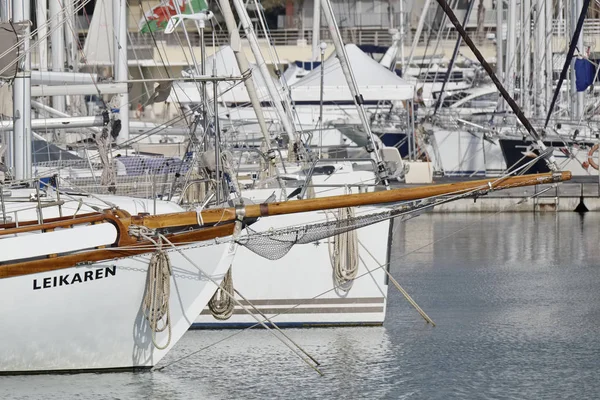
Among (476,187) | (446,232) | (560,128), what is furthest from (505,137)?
(476,187)

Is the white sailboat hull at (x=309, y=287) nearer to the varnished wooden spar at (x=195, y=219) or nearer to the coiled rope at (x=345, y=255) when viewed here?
the coiled rope at (x=345, y=255)

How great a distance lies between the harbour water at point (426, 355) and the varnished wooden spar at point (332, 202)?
1727mm

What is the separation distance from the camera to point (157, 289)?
1215 centimetres

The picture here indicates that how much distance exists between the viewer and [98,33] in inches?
960

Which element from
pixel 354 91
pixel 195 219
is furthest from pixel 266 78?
pixel 195 219

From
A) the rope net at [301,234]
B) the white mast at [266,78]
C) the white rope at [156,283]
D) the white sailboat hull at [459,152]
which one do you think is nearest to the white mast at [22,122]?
the white rope at [156,283]

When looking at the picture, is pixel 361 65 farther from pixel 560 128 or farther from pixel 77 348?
pixel 77 348

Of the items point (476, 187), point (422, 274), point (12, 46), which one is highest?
point (12, 46)

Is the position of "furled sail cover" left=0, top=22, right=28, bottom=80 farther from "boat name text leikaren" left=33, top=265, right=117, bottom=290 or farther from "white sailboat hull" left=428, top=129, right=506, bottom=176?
"white sailboat hull" left=428, top=129, right=506, bottom=176

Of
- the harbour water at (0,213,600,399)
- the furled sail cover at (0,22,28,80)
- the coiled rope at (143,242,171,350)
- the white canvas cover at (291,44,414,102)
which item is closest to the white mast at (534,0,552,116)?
the white canvas cover at (291,44,414,102)

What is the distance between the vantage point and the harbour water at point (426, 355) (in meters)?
Result: 12.4

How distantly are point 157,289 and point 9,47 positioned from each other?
11.2ft

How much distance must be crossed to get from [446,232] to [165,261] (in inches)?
637

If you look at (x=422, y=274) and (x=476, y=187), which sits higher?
(x=476, y=187)
